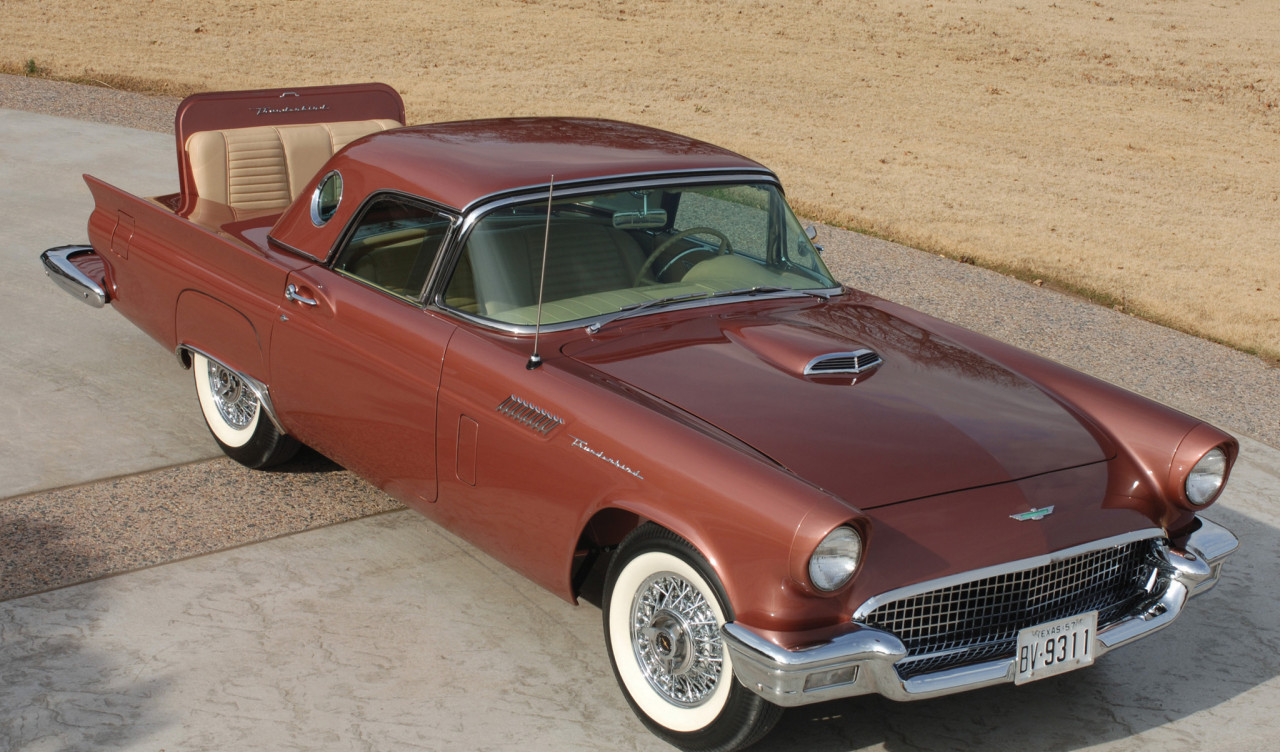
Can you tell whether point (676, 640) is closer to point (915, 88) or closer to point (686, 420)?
point (686, 420)

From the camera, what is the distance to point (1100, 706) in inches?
156

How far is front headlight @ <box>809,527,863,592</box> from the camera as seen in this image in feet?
10.4

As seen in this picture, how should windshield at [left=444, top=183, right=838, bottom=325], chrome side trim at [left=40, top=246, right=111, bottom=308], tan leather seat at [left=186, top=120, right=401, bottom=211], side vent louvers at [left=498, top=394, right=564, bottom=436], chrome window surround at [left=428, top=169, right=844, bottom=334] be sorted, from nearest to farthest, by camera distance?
side vent louvers at [left=498, top=394, right=564, bottom=436]
chrome window surround at [left=428, top=169, right=844, bottom=334]
windshield at [left=444, top=183, right=838, bottom=325]
chrome side trim at [left=40, top=246, right=111, bottom=308]
tan leather seat at [left=186, top=120, right=401, bottom=211]

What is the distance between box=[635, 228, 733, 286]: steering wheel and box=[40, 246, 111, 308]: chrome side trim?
110 inches

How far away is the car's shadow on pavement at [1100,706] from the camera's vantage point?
3746 mm

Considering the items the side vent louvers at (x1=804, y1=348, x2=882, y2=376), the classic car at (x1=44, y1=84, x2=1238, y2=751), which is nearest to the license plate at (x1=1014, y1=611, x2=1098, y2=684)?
the classic car at (x1=44, y1=84, x2=1238, y2=751)

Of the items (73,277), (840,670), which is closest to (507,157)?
(840,670)

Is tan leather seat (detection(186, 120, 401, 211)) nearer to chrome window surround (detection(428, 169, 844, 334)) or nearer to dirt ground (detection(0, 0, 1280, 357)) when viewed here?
chrome window surround (detection(428, 169, 844, 334))

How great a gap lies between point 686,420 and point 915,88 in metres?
17.0

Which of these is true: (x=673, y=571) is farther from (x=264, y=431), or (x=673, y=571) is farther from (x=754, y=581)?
(x=264, y=431)

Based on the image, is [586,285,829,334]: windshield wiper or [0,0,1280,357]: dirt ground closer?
[586,285,829,334]: windshield wiper

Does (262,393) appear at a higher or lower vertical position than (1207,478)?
lower

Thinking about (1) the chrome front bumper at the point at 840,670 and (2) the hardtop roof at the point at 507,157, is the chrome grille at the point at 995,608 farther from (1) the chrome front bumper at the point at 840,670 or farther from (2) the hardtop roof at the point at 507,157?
(2) the hardtop roof at the point at 507,157

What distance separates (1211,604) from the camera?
468cm
